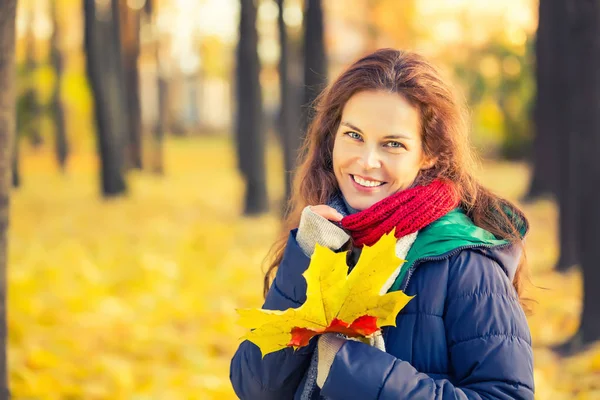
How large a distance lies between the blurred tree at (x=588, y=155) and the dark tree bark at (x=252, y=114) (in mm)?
6722

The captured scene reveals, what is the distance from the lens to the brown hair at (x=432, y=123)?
81.4 inches

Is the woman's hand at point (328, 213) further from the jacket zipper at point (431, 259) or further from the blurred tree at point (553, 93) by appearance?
the blurred tree at point (553, 93)

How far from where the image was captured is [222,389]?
175 inches

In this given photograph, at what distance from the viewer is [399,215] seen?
1.99 meters

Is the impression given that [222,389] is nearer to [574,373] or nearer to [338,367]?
[574,373]

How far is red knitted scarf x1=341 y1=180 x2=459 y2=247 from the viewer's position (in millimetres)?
1986

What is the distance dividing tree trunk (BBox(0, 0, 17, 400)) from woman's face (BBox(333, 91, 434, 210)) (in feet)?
6.96

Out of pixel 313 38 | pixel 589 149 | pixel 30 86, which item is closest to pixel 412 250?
pixel 589 149

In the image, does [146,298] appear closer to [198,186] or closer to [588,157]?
[588,157]

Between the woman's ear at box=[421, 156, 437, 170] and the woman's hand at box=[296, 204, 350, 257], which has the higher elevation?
the woman's ear at box=[421, 156, 437, 170]

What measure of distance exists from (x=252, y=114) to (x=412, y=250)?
33.8 feet

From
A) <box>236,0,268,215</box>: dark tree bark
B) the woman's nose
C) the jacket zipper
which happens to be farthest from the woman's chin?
<box>236,0,268,215</box>: dark tree bark

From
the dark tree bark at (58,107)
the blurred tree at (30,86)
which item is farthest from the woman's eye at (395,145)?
the blurred tree at (30,86)

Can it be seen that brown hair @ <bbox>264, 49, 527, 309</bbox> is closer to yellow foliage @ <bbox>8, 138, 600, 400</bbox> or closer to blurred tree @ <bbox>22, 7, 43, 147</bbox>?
yellow foliage @ <bbox>8, 138, 600, 400</bbox>
